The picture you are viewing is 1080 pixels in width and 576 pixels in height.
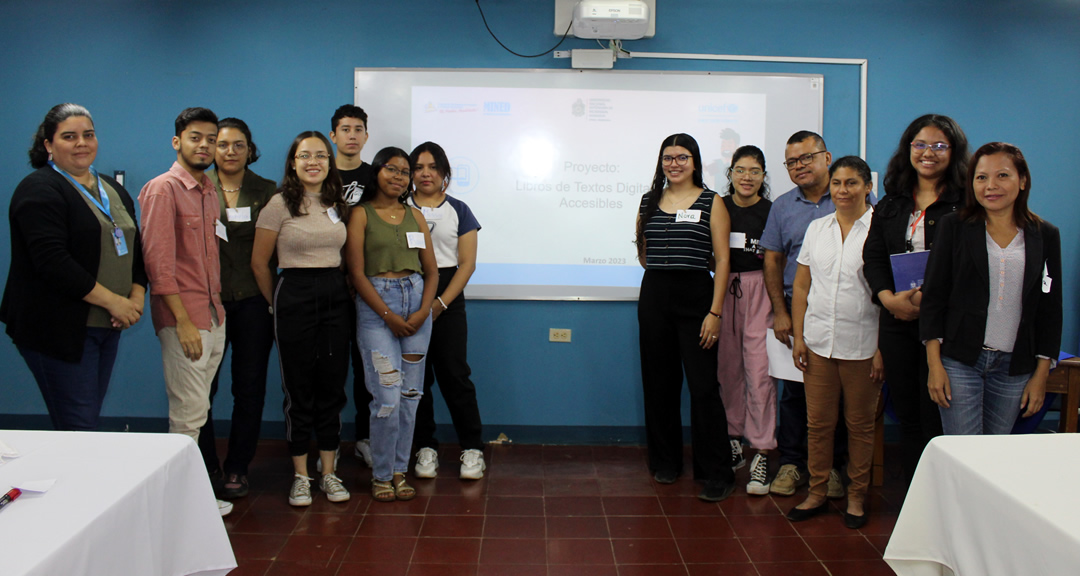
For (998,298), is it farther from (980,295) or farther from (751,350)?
(751,350)

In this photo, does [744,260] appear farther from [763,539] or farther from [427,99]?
[427,99]

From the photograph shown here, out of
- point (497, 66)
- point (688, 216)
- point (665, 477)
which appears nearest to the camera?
point (688, 216)

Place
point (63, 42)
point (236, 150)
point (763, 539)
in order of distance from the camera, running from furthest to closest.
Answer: point (63, 42)
point (236, 150)
point (763, 539)

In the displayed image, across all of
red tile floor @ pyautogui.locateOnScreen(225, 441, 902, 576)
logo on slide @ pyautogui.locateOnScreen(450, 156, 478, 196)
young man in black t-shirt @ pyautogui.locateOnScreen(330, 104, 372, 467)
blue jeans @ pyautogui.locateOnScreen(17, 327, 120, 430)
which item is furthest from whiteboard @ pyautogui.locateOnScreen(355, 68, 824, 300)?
blue jeans @ pyautogui.locateOnScreen(17, 327, 120, 430)

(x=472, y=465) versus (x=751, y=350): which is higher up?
(x=751, y=350)

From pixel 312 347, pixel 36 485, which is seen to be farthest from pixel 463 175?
pixel 36 485

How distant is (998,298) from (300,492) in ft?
8.50

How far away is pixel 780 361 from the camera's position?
9.66ft

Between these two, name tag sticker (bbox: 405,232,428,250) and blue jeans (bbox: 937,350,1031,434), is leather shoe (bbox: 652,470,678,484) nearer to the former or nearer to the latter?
blue jeans (bbox: 937,350,1031,434)

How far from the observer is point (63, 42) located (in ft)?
11.7

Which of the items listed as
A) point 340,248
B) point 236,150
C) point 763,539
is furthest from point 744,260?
point 236,150

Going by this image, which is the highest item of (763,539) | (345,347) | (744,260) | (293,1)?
(293,1)

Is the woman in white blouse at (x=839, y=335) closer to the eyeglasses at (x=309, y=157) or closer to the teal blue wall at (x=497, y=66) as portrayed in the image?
the teal blue wall at (x=497, y=66)

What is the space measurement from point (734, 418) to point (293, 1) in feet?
10.2
